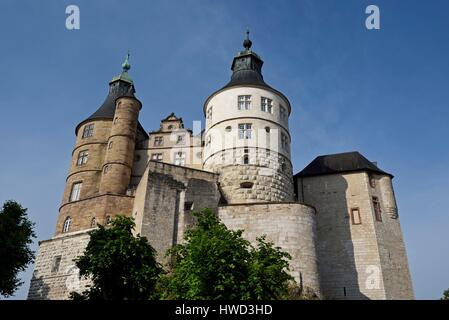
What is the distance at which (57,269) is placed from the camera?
85.1 feet

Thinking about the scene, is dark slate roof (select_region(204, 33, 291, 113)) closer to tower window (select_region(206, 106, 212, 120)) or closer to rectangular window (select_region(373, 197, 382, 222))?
tower window (select_region(206, 106, 212, 120))

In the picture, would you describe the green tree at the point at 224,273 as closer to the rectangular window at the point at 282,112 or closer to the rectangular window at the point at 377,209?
the rectangular window at the point at 377,209

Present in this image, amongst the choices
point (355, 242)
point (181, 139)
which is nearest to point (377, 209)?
point (355, 242)

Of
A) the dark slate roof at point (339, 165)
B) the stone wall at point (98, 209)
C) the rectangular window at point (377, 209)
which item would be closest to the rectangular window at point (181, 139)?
the stone wall at point (98, 209)

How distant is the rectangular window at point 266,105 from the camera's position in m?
29.8

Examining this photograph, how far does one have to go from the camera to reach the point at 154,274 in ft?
54.0

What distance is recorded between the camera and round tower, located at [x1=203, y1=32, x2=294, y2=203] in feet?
89.4

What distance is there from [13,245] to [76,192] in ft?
25.0

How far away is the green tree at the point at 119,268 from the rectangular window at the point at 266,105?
640 inches

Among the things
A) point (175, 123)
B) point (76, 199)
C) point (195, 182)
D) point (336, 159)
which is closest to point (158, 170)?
point (195, 182)

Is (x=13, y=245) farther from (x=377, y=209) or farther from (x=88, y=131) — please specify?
(x=377, y=209)

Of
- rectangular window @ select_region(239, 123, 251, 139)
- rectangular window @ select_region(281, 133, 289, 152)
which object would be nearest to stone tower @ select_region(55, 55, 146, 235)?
rectangular window @ select_region(239, 123, 251, 139)

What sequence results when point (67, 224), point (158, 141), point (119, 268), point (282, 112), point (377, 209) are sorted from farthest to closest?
1. point (158, 141)
2. point (282, 112)
3. point (377, 209)
4. point (67, 224)
5. point (119, 268)

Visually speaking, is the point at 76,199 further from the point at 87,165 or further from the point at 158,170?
the point at 158,170
